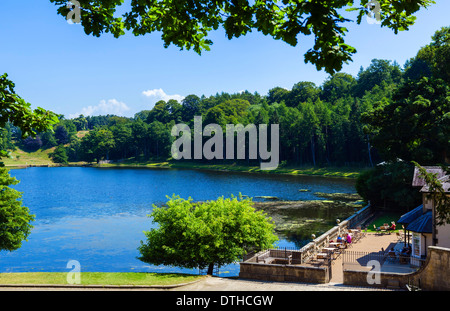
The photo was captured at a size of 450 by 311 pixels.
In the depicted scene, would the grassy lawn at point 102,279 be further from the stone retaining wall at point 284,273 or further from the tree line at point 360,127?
the tree line at point 360,127

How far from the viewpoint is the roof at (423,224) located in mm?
→ 22509

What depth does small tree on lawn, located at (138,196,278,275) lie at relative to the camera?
77.9 ft

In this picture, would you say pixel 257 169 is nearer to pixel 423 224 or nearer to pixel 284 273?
pixel 423 224

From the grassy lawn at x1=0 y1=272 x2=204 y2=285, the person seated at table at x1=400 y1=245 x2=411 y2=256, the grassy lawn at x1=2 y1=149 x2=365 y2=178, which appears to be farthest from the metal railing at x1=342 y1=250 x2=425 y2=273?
the grassy lawn at x1=2 y1=149 x2=365 y2=178

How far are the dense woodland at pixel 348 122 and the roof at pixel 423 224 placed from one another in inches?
776

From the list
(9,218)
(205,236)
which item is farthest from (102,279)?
(9,218)

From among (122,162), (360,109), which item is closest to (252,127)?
(360,109)

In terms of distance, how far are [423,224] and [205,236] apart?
41.0 feet

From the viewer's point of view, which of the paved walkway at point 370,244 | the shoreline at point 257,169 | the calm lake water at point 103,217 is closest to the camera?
the paved walkway at point 370,244

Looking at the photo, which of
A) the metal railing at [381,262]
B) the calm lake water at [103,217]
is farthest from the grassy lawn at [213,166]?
the metal railing at [381,262]

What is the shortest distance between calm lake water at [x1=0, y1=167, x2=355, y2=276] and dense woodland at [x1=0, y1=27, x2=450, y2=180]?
1083 centimetres

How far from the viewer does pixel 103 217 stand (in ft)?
161

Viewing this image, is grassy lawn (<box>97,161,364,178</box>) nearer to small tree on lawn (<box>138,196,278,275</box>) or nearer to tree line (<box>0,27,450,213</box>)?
tree line (<box>0,27,450,213</box>)
